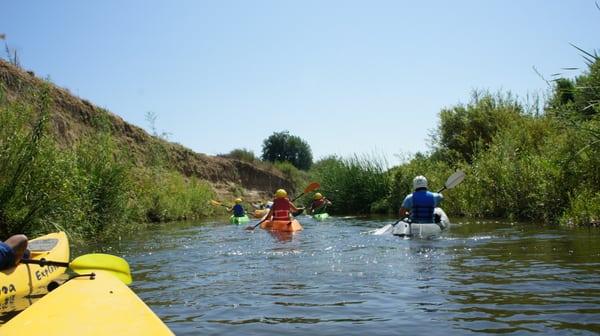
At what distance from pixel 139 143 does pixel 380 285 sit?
82.5ft

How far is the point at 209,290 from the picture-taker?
5.43m

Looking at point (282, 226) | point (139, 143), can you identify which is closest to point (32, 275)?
point (282, 226)

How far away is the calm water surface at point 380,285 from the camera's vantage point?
3.99 metres

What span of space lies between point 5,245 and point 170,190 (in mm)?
16684

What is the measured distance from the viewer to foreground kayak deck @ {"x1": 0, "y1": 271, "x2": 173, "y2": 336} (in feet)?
9.43

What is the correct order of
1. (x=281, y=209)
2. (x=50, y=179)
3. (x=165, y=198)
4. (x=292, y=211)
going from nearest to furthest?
1. (x=50, y=179)
2. (x=281, y=209)
3. (x=292, y=211)
4. (x=165, y=198)

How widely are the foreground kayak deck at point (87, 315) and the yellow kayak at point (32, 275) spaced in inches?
60.2

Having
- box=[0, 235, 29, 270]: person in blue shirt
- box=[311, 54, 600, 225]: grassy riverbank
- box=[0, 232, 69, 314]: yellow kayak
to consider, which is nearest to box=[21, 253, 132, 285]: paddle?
box=[0, 235, 29, 270]: person in blue shirt

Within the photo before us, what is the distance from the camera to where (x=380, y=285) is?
5.45 m

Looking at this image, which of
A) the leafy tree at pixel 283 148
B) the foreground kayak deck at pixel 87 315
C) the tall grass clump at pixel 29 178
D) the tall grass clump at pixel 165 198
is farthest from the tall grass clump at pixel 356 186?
the leafy tree at pixel 283 148

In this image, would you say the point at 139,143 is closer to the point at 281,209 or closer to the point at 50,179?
the point at 281,209

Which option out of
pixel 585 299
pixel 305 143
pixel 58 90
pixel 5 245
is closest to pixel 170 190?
pixel 58 90

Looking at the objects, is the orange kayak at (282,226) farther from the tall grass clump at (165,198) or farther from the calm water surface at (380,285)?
the tall grass clump at (165,198)

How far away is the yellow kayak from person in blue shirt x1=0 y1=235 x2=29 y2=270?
14 cm
